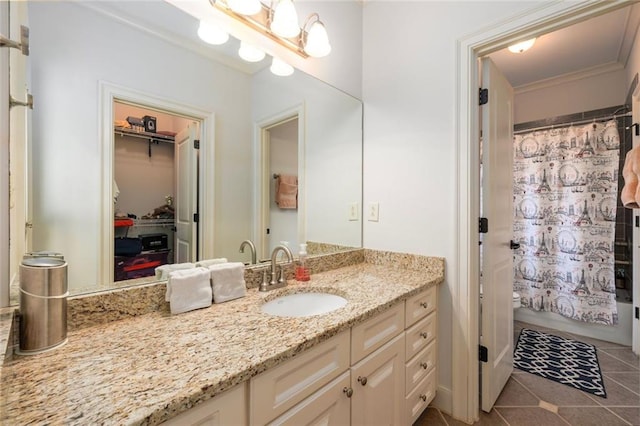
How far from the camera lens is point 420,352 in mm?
1388

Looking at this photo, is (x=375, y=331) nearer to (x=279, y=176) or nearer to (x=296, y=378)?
(x=296, y=378)

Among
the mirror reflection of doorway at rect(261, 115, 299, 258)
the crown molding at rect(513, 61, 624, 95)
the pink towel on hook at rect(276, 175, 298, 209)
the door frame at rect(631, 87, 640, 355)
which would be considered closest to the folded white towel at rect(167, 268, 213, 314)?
the mirror reflection of doorway at rect(261, 115, 299, 258)

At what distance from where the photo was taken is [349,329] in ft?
3.18

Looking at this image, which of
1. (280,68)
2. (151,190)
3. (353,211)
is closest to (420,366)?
(353,211)

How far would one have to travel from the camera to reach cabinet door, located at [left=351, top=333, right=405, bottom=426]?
1.00 m

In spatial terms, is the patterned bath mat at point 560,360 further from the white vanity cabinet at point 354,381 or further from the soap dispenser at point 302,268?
the soap dispenser at point 302,268

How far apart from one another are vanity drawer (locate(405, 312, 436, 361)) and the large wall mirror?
2.30ft

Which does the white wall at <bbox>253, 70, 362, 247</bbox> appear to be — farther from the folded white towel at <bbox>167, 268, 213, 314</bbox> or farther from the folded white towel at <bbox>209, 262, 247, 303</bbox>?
the folded white towel at <bbox>167, 268, 213, 314</bbox>

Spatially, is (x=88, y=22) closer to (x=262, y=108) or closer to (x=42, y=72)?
(x=42, y=72)

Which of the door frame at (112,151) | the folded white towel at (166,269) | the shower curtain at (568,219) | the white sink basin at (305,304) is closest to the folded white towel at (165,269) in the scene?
the folded white towel at (166,269)

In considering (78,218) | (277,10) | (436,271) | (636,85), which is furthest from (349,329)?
(636,85)

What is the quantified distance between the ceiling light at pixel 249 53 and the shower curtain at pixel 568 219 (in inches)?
110

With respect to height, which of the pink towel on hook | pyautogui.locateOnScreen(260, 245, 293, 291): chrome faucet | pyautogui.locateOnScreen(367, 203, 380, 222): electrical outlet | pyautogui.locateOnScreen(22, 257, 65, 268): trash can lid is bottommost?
pyautogui.locateOnScreen(260, 245, 293, 291): chrome faucet

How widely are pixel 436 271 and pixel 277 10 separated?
152 cm
